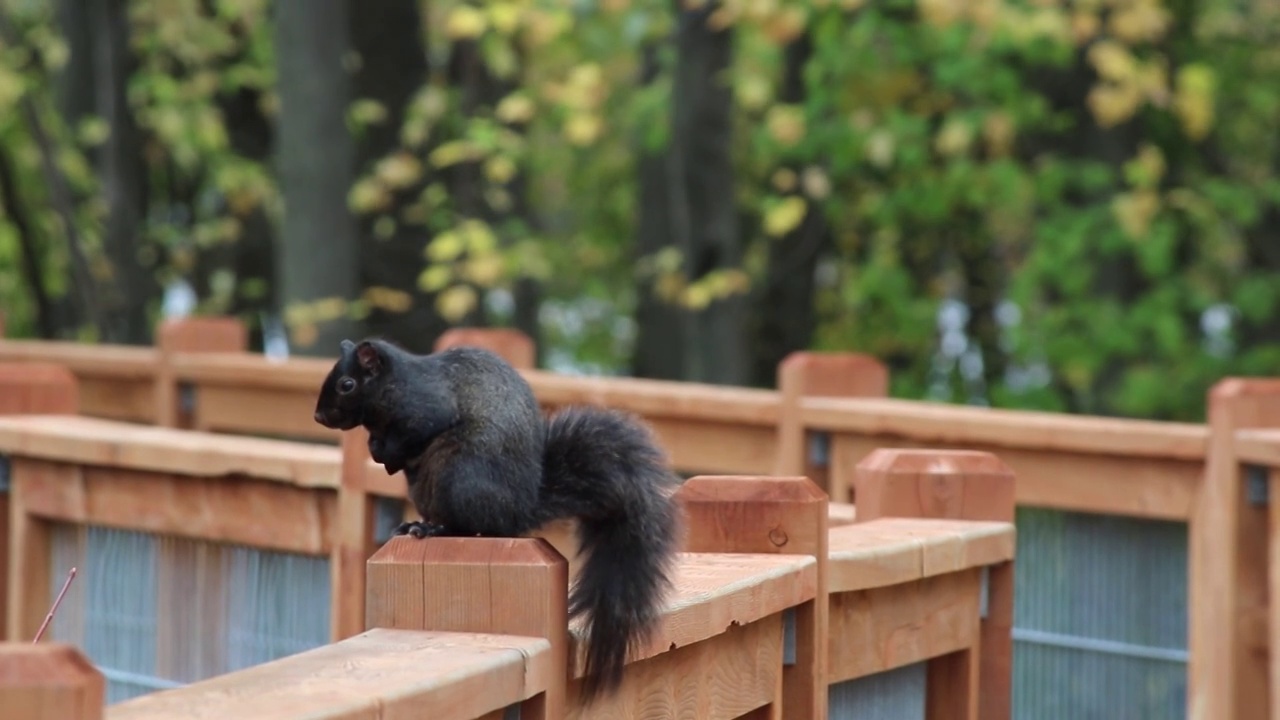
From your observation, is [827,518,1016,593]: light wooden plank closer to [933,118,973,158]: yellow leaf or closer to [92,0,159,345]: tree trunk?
[933,118,973,158]: yellow leaf

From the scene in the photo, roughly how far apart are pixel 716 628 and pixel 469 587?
0.52 metres

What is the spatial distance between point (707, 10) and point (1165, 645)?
3383 mm

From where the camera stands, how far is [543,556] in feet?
6.31

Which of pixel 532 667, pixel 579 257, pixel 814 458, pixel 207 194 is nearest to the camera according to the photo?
pixel 532 667

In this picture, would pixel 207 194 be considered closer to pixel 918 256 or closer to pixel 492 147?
pixel 918 256

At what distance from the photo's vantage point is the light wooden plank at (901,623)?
117 inches

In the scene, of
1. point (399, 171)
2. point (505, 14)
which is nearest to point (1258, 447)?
point (505, 14)

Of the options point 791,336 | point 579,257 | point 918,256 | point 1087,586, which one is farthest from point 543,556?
point 579,257

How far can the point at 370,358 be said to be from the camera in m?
2.79

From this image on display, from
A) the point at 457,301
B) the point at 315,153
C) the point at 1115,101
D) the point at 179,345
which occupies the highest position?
the point at 1115,101

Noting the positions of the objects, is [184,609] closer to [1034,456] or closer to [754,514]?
[754,514]

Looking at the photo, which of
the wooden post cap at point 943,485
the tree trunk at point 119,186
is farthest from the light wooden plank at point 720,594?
the tree trunk at point 119,186

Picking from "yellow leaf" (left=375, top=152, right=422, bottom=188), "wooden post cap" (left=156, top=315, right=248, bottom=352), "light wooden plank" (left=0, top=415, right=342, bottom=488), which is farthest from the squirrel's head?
"yellow leaf" (left=375, top=152, right=422, bottom=188)

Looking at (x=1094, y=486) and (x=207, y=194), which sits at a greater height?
(x=207, y=194)
